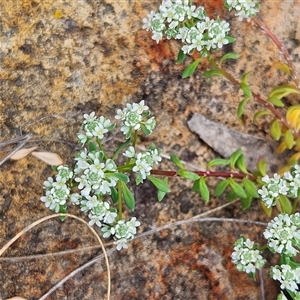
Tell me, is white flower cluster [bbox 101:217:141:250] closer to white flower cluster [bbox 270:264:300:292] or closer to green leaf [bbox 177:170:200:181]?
green leaf [bbox 177:170:200:181]

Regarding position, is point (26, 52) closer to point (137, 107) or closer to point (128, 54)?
point (128, 54)

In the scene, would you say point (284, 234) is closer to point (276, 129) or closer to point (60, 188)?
point (276, 129)

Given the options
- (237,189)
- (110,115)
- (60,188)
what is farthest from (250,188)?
A: (60,188)

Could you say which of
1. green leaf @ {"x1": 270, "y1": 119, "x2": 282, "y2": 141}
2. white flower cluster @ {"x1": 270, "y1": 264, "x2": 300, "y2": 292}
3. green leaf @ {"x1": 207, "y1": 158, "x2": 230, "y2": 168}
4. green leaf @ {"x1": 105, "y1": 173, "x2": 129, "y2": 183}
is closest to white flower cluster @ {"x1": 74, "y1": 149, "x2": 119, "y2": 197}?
green leaf @ {"x1": 105, "y1": 173, "x2": 129, "y2": 183}

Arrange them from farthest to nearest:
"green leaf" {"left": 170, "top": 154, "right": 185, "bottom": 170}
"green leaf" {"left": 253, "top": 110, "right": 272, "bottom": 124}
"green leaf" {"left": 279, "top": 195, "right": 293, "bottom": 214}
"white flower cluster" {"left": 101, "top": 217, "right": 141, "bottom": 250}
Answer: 1. "green leaf" {"left": 253, "top": 110, "right": 272, "bottom": 124}
2. "green leaf" {"left": 279, "top": 195, "right": 293, "bottom": 214}
3. "green leaf" {"left": 170, "top": 154, "right": 185, "bottom": 170}
4. "white flower cluster" {"left": 101, "top": 217, "right": 141, "bottom": 250}

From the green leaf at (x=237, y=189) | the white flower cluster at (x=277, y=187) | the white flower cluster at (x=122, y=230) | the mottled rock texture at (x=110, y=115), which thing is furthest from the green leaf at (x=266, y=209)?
the white flower cluster at (x=122, y=230)

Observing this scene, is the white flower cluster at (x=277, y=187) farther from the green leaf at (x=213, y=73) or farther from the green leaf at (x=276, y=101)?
the green leaf at (x=213, y=73)
